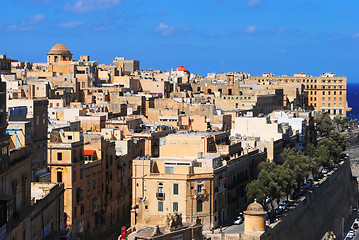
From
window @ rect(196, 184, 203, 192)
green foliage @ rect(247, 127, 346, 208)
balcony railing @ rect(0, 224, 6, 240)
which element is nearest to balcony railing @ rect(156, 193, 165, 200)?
window @ rect(196, 184, 203, 192)

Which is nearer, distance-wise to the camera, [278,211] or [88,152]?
[88,152]

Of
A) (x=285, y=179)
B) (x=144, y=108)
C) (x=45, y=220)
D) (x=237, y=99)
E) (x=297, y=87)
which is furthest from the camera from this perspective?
(x=297, y=87)

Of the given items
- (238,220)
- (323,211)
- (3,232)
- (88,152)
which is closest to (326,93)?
(323,211)

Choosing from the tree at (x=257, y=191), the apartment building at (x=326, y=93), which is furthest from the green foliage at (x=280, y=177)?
the apartment building at (x=326, y=93)

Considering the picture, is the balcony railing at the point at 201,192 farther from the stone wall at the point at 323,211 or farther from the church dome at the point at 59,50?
the church dome at the point at 59,50

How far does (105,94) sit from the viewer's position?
3219 inches

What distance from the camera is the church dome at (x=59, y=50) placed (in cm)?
10244

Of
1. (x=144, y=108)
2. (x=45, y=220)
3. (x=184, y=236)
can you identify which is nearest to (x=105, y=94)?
(x=144, y=108)

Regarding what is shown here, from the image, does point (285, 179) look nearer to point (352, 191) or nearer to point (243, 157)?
point (243, 157)

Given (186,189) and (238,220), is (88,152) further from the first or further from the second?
(238,220)

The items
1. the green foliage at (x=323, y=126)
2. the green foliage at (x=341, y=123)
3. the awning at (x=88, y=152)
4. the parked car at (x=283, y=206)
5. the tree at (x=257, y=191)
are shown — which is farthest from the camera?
the green foliage at (x=341, y=123)

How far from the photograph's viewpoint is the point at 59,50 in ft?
338

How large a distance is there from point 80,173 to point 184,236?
734 centimetres

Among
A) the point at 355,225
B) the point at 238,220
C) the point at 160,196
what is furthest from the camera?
the point at 355,225
